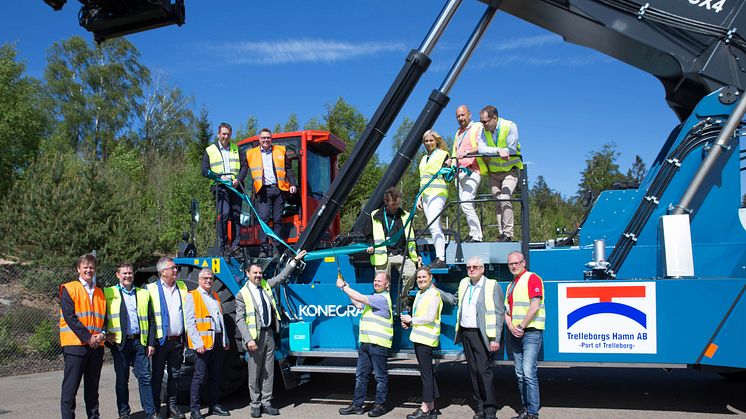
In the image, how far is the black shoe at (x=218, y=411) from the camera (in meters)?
6.71

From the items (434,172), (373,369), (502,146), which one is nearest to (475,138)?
(502,146)

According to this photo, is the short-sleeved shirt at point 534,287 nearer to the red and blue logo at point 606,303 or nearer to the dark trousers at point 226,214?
the red and blue logo at point 606,303

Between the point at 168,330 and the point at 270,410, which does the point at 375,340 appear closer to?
the point at 270,410

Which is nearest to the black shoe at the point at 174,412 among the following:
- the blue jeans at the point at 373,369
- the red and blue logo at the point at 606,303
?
the blue jeans at the point at 373,369

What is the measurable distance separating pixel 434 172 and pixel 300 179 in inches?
83.9

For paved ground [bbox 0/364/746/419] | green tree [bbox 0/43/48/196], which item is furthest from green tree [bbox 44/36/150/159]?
paved ground [bbox 0/364/746/419]

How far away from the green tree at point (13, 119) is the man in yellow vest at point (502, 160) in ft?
83.2

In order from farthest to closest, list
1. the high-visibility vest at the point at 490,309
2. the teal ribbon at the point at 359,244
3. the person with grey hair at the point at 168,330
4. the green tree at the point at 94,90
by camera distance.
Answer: the green tree at the point at 94,90 < the teal ribbon at the point at 359,244 < the person with grey hair at the point at 168,330 < the high-visibility vest at the point at 490,309

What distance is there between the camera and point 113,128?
42281 millimetres

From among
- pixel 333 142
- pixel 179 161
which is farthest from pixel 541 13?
pixel 179 161

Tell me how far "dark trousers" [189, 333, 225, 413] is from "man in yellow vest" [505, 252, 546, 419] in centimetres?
321

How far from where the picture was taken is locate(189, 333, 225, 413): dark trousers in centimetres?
656

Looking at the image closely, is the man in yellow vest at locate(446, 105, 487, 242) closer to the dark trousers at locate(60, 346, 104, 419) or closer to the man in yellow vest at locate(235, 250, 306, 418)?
the man in yellow vest at locate(235, 250, 306, 418)

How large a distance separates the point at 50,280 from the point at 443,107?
9.54 m
